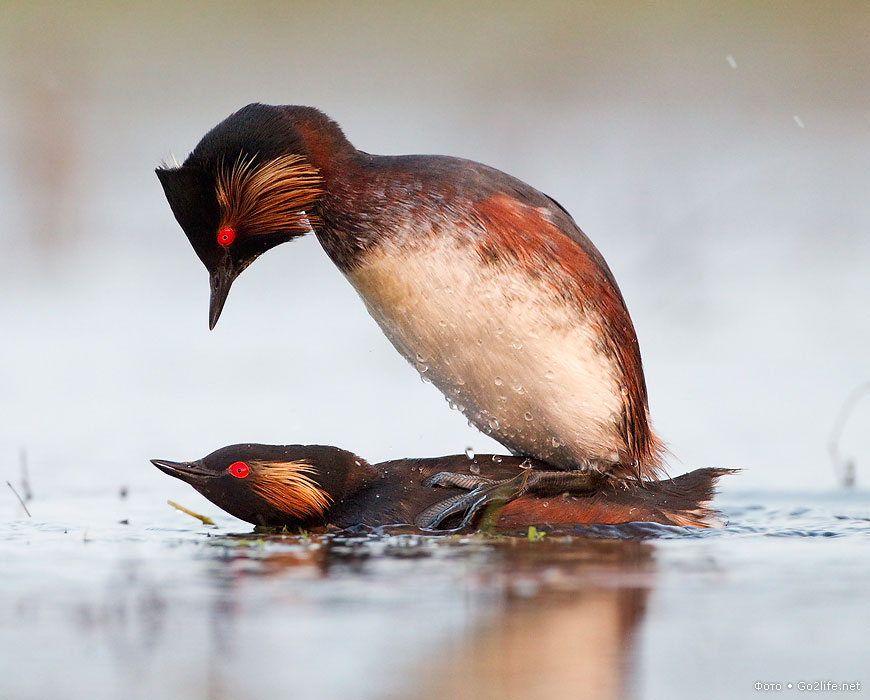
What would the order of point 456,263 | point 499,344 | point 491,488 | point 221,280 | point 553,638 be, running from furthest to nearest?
point 221,280 < point 491,488 < point 499,344 < point 456,263 < point 553,638

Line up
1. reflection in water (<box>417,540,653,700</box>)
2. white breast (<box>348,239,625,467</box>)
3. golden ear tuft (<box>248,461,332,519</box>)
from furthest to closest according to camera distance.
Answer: golden ear tuft (<box>248,461,332,519</box>), white breast (<box>348,239,625,467</box>), reflection in water (<box>417,540,653,700</box>)

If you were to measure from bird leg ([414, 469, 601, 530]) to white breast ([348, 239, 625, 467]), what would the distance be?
143mm

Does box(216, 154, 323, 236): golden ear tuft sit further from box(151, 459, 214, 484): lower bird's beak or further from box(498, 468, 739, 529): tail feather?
box(498, 468, 739, 529): tail feather

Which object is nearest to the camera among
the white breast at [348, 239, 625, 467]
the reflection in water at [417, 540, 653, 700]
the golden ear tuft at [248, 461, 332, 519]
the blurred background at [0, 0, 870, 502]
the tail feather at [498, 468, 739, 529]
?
the reflection in water at [417, 540, 653, 700]

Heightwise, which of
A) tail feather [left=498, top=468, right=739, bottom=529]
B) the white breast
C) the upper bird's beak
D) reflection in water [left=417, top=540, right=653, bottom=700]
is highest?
the upper bird's beak

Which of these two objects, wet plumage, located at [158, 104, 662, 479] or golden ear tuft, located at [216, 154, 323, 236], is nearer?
wet plumage, located at [158, 104, 662, 479]

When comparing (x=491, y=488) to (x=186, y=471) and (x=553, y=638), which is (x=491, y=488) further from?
(x=553, y=638)

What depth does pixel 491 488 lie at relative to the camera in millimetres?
5559

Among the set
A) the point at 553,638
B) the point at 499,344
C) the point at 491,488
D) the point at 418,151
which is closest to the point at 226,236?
the point at 499,344

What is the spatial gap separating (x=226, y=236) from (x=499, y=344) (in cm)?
114

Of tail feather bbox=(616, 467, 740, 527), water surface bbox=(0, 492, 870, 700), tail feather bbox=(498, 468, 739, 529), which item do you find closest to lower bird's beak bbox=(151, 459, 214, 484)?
water surface bbox=(0, 492, 870, 700)

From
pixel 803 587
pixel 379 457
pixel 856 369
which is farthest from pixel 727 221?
pixel 803 587

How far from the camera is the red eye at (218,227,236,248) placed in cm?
563

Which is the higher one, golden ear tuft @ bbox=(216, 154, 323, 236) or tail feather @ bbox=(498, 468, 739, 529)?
golden ear tuft @ bbox=(216, 154, 323, 236)
